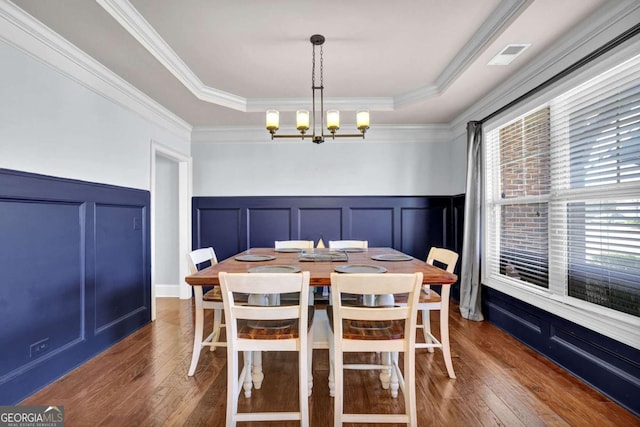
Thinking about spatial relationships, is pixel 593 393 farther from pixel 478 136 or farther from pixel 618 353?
pixel 478 136

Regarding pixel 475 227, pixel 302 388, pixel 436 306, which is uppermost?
pixel 475 227

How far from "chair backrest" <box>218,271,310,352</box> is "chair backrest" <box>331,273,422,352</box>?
0.16m

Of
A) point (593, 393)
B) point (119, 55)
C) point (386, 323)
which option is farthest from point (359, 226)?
point (119, 55)

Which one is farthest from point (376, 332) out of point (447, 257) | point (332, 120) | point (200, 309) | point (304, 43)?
point (304, 43)

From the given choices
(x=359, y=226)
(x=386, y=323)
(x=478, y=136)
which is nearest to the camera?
(x=386, y=323)

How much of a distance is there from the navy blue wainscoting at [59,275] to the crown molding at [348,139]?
169 centimetres

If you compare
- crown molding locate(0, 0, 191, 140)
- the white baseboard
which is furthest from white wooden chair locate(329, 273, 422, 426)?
the white baseboard

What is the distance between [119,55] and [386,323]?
2.81 meters

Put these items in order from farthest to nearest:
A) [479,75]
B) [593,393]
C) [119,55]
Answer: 1. [479,75]
2. [119,55]
3. [593,393]

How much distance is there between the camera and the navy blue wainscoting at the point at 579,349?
1819mm

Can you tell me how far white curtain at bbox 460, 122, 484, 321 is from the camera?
133 inches

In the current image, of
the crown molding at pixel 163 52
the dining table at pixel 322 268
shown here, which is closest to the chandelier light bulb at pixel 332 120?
the dining table at pixel 322 268

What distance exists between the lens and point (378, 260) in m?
2.41

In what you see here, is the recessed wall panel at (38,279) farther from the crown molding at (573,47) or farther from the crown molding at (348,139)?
the crown molding at (573,47)
